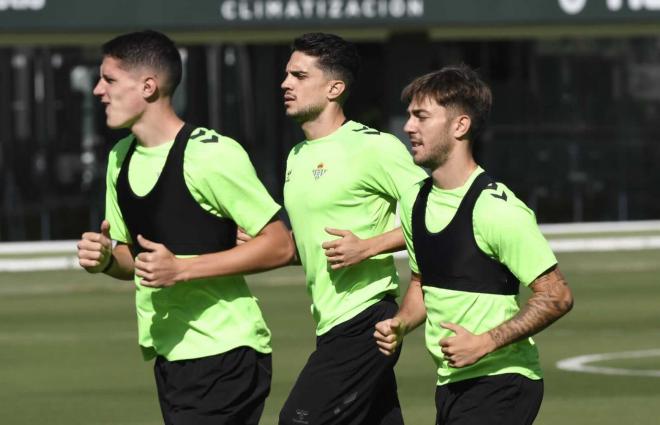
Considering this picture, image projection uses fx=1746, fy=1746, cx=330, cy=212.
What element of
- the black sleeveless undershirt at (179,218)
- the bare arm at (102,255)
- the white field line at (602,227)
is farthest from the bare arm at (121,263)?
the white field line at (602,227)

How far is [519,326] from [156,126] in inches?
66.6

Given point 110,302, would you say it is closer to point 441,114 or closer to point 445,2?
point 445,2

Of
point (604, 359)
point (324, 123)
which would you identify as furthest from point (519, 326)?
point (604, 359)

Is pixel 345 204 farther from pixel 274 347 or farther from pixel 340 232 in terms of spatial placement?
pixel 274 347

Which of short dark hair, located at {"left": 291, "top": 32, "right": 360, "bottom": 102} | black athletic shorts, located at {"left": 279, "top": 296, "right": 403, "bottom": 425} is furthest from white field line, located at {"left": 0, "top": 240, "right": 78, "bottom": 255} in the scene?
black athletic shorts, located at {"left": 279, "top": 296, "right": 403, "bottom": 425}

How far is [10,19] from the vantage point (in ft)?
84.0

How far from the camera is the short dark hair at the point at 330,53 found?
7.94m

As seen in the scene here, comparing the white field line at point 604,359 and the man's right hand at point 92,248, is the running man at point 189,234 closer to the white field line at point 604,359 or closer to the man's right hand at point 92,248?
the man's right hand at point 92,248

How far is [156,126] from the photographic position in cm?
692

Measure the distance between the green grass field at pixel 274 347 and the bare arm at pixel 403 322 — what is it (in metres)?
4.41

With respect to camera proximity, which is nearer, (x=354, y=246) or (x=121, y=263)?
(x=121, y=263)

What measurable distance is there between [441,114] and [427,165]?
201 mm

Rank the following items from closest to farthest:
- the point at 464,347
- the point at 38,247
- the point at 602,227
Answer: the point at 464,347 < the point at 38,247 < the point at 602,227

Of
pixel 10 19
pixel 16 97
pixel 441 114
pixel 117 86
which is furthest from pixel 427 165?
pixel 16 97
